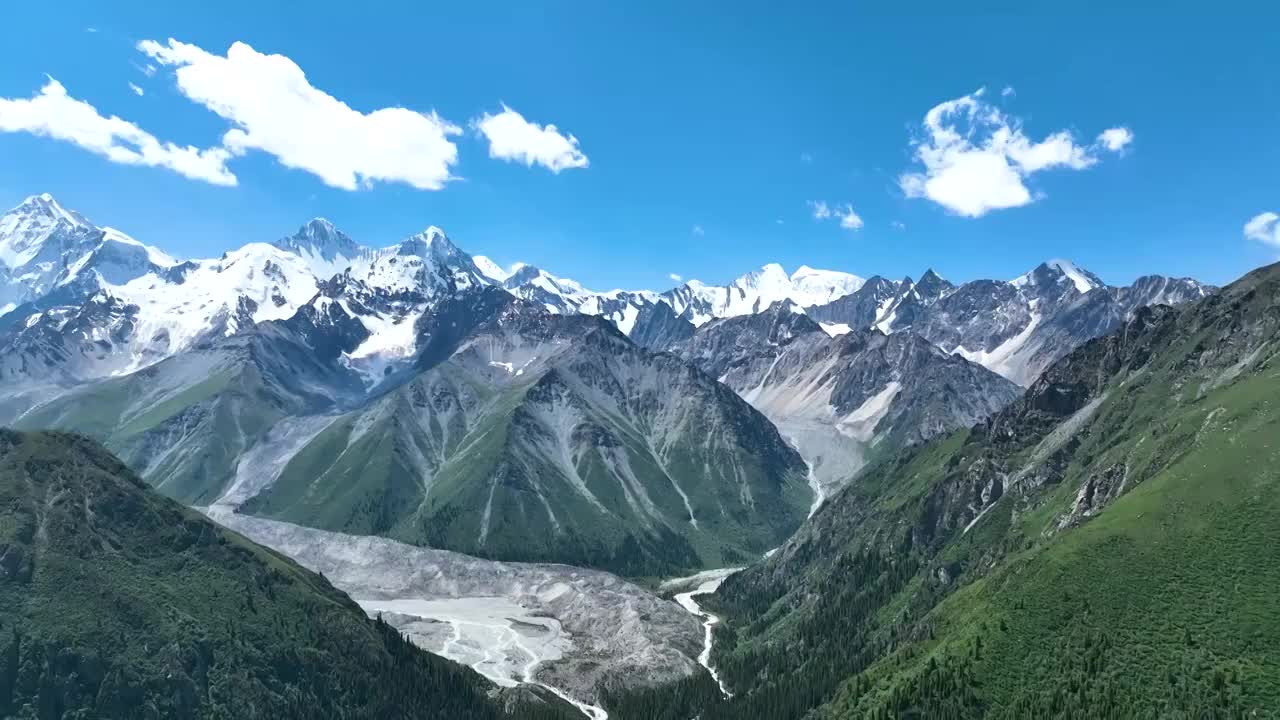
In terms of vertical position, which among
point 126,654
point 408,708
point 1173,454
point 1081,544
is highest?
point 1173,454

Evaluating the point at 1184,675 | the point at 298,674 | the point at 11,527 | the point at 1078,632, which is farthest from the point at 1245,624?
the point at 11,527

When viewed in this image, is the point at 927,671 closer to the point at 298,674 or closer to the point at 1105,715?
the point at 1105,715

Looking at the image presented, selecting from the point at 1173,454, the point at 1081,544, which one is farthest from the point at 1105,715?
the point at 1173,454

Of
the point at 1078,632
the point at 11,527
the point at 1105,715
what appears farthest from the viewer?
the point at 11,527

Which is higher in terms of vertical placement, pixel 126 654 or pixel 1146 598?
pixel 1146 598

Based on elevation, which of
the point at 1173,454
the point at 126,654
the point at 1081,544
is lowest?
the point at 126,654

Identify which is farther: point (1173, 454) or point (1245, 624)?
point (1173, 454)

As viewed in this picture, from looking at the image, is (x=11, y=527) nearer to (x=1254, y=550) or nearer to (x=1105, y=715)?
(x=1105, y=715)

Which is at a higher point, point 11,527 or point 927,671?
point 11,527

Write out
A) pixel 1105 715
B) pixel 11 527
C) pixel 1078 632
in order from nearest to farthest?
pixel 1105 715, pixel 1078 632, pixel 11 527
